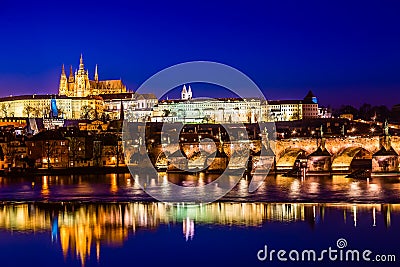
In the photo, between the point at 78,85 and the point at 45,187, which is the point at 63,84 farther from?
the point at 45,187

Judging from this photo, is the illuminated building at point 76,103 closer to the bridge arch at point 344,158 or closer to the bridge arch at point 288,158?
the bridge arch at point 288,158

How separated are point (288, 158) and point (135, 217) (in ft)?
57.3

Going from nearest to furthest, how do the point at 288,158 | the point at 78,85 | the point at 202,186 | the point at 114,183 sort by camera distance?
the point at 202,186
the point at 114,183
the point at 288,158
the point at 78,85

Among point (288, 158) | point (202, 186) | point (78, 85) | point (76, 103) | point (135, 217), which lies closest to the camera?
point (135, 217)

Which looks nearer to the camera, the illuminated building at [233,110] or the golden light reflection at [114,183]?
the golden light reflection at [114,183]

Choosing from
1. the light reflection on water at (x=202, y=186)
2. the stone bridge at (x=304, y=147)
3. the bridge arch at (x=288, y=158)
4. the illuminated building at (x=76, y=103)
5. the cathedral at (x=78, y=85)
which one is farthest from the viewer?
the cathedral at (x=78, y=85)

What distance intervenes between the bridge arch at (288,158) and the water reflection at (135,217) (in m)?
14.0

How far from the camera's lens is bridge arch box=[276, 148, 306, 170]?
3384 centimetres

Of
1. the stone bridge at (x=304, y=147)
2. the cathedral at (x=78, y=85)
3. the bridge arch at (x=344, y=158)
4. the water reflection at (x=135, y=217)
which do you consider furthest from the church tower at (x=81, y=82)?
the water reflection at (x=135, y=217)

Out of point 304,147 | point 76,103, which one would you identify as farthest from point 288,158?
point 76,103

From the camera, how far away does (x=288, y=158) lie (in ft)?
113

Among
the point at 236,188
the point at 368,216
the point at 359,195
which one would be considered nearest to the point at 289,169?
the point at 236,188

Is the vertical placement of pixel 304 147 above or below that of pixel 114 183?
above

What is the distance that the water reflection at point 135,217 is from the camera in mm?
15666
